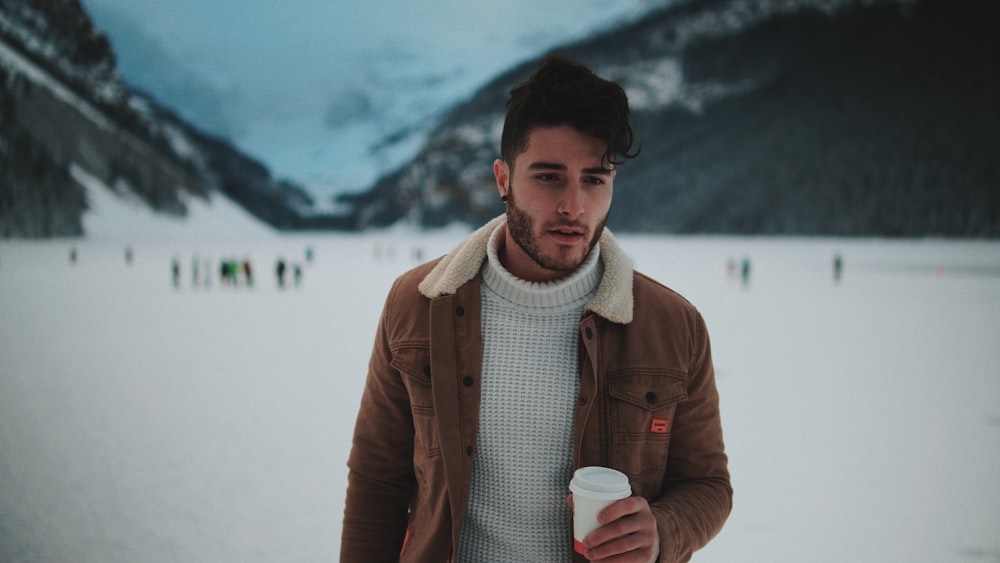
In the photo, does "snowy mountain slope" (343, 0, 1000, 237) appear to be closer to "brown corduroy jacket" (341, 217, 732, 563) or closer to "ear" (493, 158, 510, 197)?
"brown corduroy jacket" (341, 217, 732, 563)

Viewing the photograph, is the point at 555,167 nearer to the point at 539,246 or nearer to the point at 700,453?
the point at 539,246

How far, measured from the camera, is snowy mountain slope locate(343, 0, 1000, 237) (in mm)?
94562

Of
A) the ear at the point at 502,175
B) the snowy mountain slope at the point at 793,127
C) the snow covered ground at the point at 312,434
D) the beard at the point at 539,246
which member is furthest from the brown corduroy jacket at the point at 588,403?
the snowy mountain slope at the point at 793,127

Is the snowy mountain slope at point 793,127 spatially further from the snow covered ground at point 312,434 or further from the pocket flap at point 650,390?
the pocket flap at point 650,390

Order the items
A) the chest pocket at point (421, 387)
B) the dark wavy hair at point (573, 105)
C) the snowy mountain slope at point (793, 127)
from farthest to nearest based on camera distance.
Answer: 1. the snowy mountain slope at point (793, 127)
2. the chest pocket at point (421, 387)
3. the dark wavy hair at point (573, 105)

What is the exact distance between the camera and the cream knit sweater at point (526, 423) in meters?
1.90

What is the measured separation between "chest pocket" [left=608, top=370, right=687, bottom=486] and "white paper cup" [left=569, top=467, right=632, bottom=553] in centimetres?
27

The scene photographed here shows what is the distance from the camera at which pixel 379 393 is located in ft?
6.83

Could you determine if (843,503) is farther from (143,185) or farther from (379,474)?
(143,185)

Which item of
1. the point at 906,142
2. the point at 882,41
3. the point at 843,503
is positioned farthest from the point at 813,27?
the point at 843,503

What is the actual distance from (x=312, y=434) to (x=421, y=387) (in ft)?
17.9

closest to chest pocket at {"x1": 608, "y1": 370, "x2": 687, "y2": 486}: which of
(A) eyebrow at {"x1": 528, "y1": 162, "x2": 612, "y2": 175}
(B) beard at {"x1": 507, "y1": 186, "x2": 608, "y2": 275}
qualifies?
(B) beard at {"x1": 507, "y1": 186, "x2": 608, "y2": 275}

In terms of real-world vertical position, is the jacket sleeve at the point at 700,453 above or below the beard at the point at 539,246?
below

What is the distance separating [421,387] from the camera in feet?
6.51
